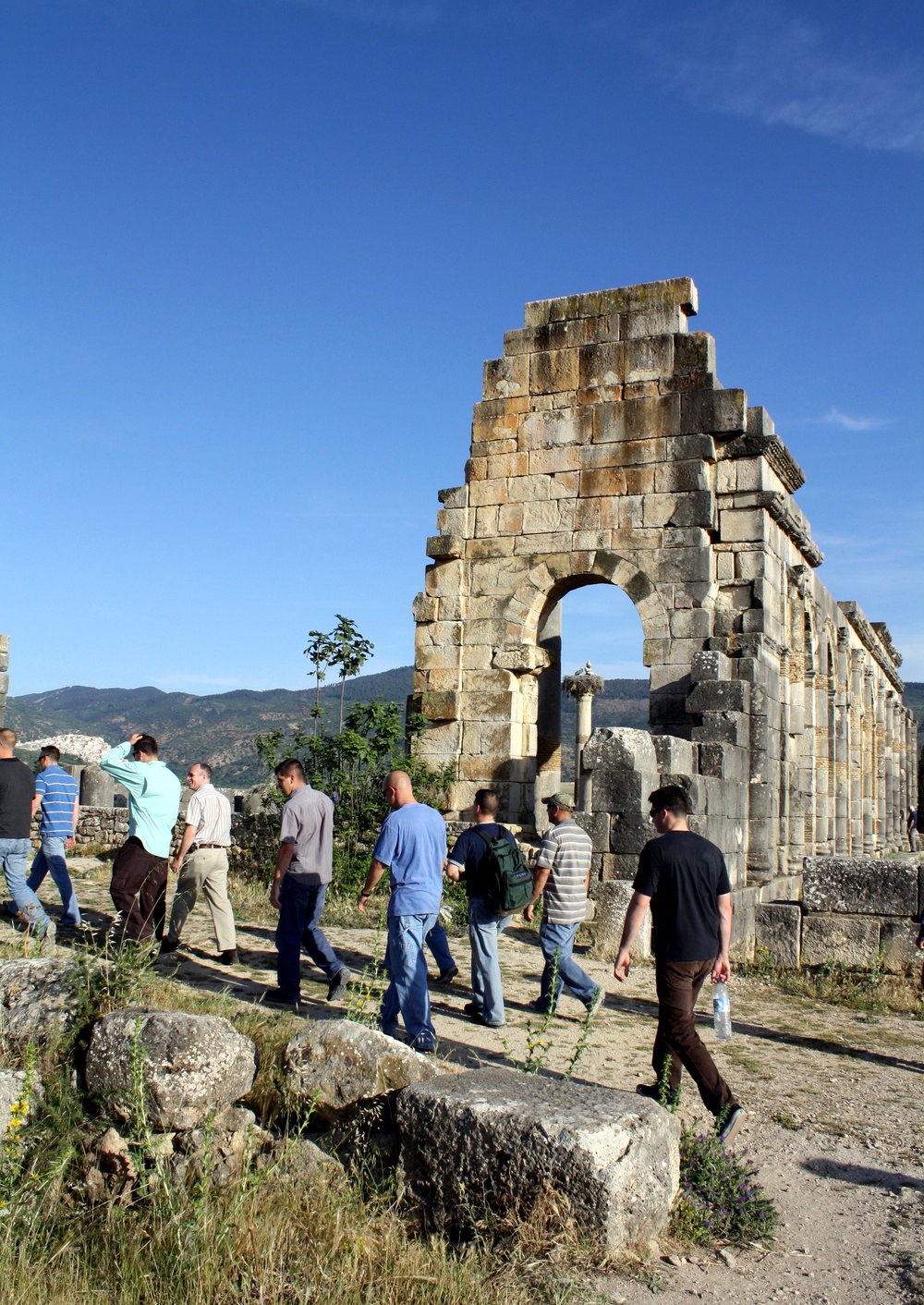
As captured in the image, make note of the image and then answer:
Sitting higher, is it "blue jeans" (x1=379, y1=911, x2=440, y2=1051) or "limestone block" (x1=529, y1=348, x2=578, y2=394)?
"limestone block" (x1=529, y1=348, x2=578, y2=394)

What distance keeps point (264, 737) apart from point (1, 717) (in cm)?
339

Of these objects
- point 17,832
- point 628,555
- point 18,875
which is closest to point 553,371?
point 628,555

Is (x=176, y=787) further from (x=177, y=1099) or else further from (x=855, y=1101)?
(x=855, y=1101)

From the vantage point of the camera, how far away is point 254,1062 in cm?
513

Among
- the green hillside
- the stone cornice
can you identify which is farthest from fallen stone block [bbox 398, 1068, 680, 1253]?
the green hillside

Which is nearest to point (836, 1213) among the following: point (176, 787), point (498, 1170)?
point (498, 1170)

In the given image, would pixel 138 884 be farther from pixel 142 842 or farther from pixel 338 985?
pixel 338 985

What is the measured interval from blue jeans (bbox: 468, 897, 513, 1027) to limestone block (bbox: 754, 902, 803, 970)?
2.87m

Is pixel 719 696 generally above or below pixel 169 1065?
above

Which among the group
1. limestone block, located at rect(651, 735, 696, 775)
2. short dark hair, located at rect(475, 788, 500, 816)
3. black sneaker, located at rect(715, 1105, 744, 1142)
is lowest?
black sneaker, located at rect(715, 1105, 744, 1142)

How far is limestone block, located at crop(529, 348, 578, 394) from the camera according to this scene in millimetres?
13699

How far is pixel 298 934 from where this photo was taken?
7.29m

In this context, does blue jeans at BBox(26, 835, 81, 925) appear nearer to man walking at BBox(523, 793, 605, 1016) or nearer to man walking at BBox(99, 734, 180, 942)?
man walking at BBox(99, 734, 180, 942)

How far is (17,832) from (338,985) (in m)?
2.85
